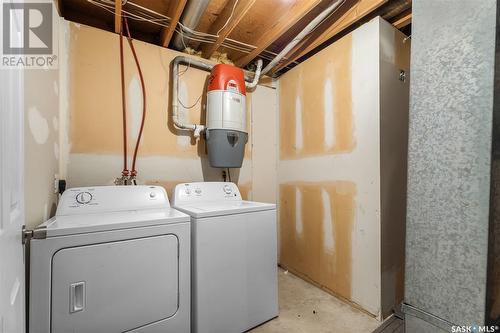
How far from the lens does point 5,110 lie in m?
0.60

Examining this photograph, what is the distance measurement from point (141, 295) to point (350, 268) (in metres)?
1.53

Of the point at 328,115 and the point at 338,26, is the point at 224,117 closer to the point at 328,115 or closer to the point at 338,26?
Answer: the point at 328,115

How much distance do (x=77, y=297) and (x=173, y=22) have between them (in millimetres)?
1868

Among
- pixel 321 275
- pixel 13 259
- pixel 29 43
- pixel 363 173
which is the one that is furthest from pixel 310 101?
pixel 13 259

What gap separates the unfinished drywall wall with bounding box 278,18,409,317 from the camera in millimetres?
1657

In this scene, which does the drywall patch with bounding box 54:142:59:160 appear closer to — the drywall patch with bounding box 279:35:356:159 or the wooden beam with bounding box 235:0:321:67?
the wooden beam with bounding box 235:0:321:67

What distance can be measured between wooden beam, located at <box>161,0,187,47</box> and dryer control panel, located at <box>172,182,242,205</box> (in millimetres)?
1270

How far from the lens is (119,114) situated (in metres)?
1.88

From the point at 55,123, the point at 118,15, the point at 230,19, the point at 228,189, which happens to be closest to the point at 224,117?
the point at 228,189

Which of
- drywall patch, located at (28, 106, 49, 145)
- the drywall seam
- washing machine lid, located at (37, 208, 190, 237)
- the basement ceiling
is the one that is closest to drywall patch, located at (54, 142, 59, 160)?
the drywall seam

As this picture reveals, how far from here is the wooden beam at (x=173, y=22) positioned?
1.56 m

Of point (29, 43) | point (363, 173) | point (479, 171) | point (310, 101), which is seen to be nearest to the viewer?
point (479, 171)

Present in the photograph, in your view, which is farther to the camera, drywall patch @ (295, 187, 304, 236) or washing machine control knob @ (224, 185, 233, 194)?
drywall patch @ (295, 187, 304, 236)

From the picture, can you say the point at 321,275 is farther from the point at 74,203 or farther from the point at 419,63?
the point at 74,203
